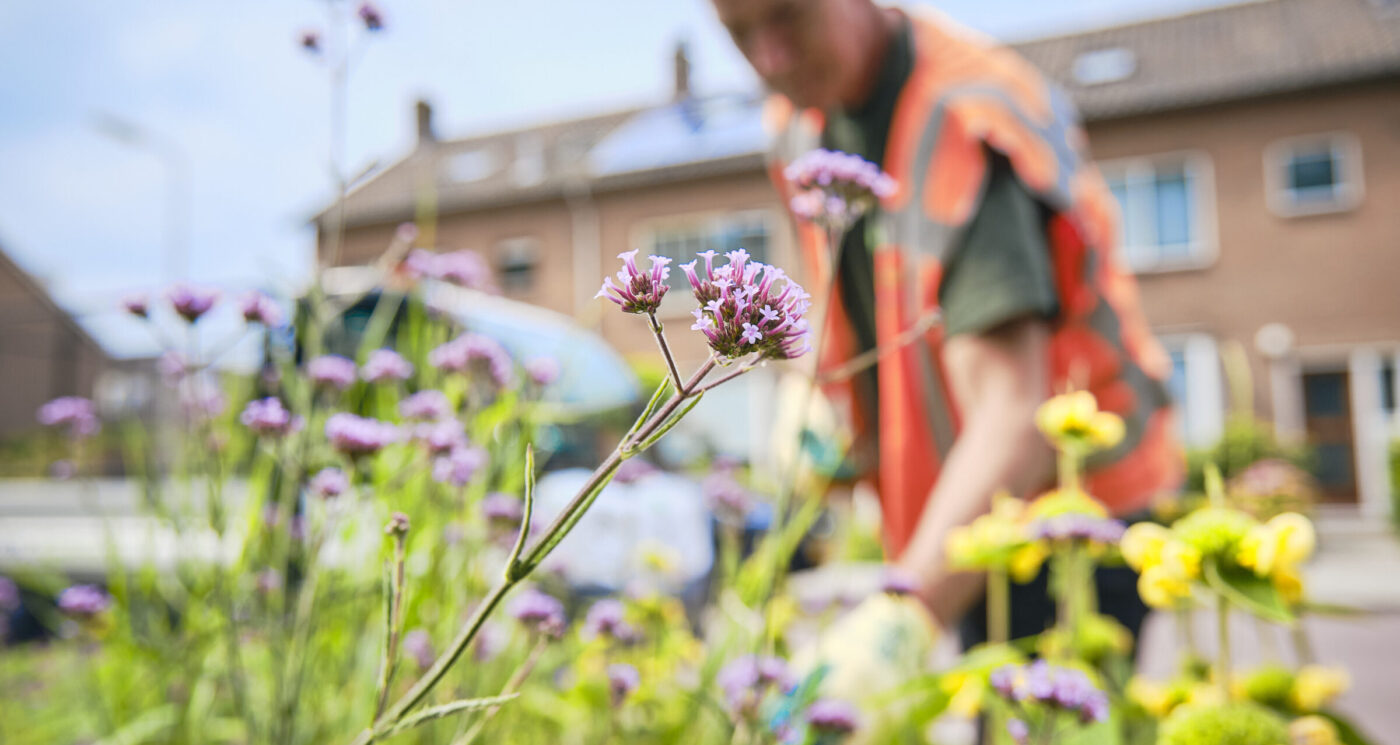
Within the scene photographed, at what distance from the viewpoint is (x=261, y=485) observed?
39.1 inches

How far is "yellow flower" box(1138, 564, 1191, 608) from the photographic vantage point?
0.58 m

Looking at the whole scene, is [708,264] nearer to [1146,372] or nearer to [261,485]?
[261,485]

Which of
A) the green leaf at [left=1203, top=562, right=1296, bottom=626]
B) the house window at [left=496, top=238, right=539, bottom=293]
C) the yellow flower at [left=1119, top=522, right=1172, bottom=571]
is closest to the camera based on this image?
the green leaf at [left=1203, top=562, right=1296, bottom=626]

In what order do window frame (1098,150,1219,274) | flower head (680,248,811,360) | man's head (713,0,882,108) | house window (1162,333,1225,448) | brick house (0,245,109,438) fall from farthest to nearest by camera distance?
window frame (1098,150,1219,274)
house window (1162,333,1225,448)
brick house (0,245,109,438)
man's head (713,0,882,108)
flower head (680,248,811,360)

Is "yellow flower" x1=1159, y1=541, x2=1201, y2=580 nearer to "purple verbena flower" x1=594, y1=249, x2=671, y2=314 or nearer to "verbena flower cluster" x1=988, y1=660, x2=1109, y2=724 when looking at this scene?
"verbena flower cluster" x1=988, y1=660, x2=1109, y2=724

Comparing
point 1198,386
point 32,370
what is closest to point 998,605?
point 32,370

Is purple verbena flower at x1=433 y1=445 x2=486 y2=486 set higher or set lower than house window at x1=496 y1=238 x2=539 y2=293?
lower

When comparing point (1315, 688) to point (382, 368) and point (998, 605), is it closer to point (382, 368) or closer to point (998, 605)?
point (998, 605)

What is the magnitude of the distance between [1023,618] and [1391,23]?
43.6ft

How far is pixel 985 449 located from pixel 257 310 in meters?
0.69

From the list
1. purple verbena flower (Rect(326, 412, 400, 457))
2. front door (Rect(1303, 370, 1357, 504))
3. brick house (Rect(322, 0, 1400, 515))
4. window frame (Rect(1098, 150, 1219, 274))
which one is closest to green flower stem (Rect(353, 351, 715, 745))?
purple verbena flower (Rect(326, 412, 400, 457))

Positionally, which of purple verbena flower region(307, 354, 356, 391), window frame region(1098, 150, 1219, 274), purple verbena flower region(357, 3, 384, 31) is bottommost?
purple verbena flower region(307, 354, 356, 391)

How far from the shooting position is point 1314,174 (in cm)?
1008

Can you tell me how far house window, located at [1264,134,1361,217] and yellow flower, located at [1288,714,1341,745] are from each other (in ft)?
37.1
